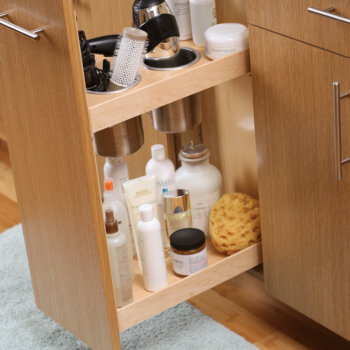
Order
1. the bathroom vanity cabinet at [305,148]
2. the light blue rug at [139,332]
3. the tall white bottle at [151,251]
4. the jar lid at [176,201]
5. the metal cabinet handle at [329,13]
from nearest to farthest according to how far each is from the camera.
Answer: the metal cabinet handle at [329,13] → the bathroom vanity cabinet at [305,148] → the tall white bottle at [151,251] → the jar lid at [176,201] → the light blue rug at [139,332]

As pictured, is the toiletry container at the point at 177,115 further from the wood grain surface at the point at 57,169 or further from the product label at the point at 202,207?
the wood grain surface at the point at 57,169

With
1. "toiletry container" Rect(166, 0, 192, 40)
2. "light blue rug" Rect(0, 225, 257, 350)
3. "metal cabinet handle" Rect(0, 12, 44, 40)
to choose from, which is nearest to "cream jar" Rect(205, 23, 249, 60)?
"toiletry container" Rect(166, 0, 192, 40)

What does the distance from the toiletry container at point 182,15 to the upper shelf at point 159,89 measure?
Answer: 11 cm

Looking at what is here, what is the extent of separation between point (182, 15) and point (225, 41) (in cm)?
19

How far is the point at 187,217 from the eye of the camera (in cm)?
176

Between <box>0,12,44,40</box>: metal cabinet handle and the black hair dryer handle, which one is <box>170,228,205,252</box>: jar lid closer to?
the black hair dryer handle

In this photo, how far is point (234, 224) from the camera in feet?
5.81

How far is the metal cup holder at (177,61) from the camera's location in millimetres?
1581

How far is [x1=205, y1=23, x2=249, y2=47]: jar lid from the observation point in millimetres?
1570

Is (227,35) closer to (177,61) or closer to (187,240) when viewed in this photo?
(177,61)

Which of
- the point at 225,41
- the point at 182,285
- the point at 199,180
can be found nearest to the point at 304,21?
the point at 225,41

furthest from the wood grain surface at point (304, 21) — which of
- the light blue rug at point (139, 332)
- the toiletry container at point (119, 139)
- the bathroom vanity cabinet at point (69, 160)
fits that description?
the light blue rug at point (139, 332)

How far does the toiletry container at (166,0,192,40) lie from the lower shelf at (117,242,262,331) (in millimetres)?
477

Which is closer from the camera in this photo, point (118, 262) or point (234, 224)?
point (118, 262)
